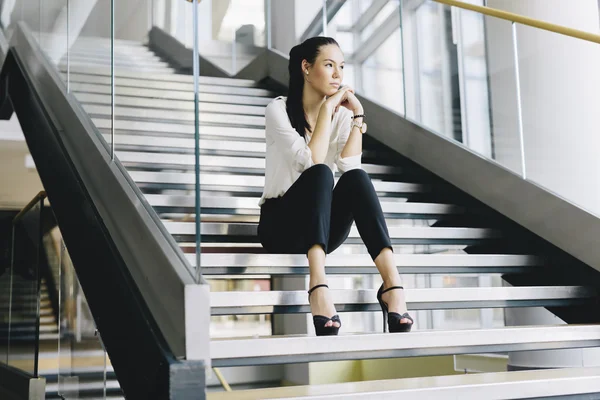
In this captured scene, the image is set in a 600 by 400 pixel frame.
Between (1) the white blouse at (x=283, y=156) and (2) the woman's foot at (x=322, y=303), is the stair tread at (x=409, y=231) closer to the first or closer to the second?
(1) the white blouse at (x=283, y=156)

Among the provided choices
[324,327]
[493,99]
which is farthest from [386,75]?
[324,327]

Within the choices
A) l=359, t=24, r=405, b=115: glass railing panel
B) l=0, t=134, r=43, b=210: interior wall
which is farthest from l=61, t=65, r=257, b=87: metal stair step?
l=0, t=134, r=43, b=210: interior wall

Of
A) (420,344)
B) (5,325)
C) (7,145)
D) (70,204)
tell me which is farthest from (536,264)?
(7,145)

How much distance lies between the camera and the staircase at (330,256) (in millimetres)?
1722

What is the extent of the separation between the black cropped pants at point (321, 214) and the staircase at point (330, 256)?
0.09 m

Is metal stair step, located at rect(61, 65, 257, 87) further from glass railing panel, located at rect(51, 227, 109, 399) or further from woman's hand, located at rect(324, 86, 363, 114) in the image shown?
glass railing panel, located at rect(51, 227, 109, 399)

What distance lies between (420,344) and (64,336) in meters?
2.44

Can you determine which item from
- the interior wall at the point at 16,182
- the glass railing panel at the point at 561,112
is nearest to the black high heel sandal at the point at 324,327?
the glass railing panel at the point at 561,112

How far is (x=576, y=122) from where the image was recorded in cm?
285

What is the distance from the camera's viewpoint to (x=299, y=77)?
2527 millimetres

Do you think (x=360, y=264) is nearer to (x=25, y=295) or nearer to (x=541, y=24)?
(x=541, y=24)

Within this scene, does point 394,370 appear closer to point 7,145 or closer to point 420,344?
point 7,145

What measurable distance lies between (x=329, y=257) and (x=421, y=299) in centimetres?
35

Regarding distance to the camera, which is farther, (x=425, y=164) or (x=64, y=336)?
(x=64, y=336)
